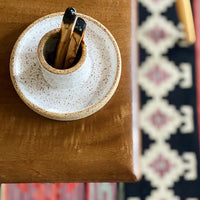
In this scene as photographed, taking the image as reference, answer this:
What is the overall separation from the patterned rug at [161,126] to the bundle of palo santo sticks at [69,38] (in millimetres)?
525

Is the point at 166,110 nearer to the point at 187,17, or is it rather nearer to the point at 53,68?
the point at 187,17

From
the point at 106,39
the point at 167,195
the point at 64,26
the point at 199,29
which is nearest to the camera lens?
the point at 64,26

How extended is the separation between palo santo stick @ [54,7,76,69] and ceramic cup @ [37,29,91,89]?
15 millimetres

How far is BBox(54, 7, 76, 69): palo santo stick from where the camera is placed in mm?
390

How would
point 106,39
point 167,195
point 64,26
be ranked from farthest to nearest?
point 167,195 < point 106,39 < point 64,26

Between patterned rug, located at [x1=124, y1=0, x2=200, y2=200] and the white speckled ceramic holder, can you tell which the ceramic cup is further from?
patterned rug, located at [x1=124, y1=0, x2=200, y2=200]

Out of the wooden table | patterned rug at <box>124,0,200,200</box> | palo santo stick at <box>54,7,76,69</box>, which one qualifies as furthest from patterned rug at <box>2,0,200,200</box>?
palo santo stick at <box>54,7,76,69</box>

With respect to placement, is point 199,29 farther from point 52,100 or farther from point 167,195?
point 52,100

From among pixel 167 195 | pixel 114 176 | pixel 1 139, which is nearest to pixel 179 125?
pixel 167 195

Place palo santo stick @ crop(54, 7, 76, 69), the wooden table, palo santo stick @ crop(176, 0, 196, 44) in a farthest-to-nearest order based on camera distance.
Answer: palo santo stick @ crop(176, 0, 196, 44), the wooden table, palo santo stick @ crop(54, 7, 76, 69)

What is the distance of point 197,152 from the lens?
933 mm

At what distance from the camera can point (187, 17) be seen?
90 centimetres

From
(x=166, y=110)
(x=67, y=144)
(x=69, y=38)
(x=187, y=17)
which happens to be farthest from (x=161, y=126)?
(x=69, y=38)

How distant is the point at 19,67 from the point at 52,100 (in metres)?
0.07
